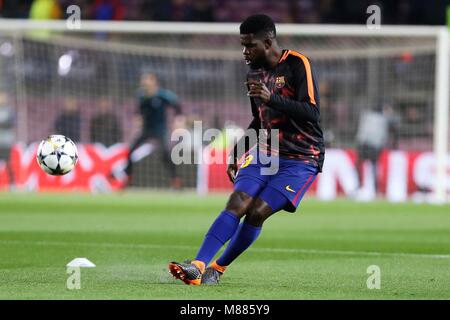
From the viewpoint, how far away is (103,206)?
55.8 feet

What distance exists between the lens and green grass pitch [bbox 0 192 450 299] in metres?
7.25

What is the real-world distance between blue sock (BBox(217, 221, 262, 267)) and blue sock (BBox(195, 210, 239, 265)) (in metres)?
0.23

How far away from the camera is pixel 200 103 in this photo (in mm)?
23375

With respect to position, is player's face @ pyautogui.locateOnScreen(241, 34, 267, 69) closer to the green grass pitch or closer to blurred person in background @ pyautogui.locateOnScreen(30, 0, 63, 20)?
the green grass pitch

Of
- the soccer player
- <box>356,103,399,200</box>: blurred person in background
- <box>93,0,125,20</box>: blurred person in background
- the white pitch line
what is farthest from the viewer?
<box>93,0,125,20</box>: blurred person in background

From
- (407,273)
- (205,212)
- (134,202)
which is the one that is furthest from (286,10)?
(407,273)

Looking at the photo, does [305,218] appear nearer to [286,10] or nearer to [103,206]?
[103,206]

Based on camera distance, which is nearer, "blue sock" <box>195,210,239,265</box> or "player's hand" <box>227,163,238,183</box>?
"blue sock" <box>195,210,239,265</box>

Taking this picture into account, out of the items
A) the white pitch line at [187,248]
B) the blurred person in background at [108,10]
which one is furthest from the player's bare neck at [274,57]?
the blurred person in background at [108,10]

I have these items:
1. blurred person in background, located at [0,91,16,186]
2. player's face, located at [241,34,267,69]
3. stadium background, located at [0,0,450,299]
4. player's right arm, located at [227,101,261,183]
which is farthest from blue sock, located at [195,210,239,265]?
blurred person in background, located at [0,91,16,186]

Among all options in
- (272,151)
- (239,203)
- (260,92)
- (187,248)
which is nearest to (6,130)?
(187,248)

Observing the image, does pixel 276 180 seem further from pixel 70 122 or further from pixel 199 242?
pixel 70 122

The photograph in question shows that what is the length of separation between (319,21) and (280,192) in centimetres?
1927

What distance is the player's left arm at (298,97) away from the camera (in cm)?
743
